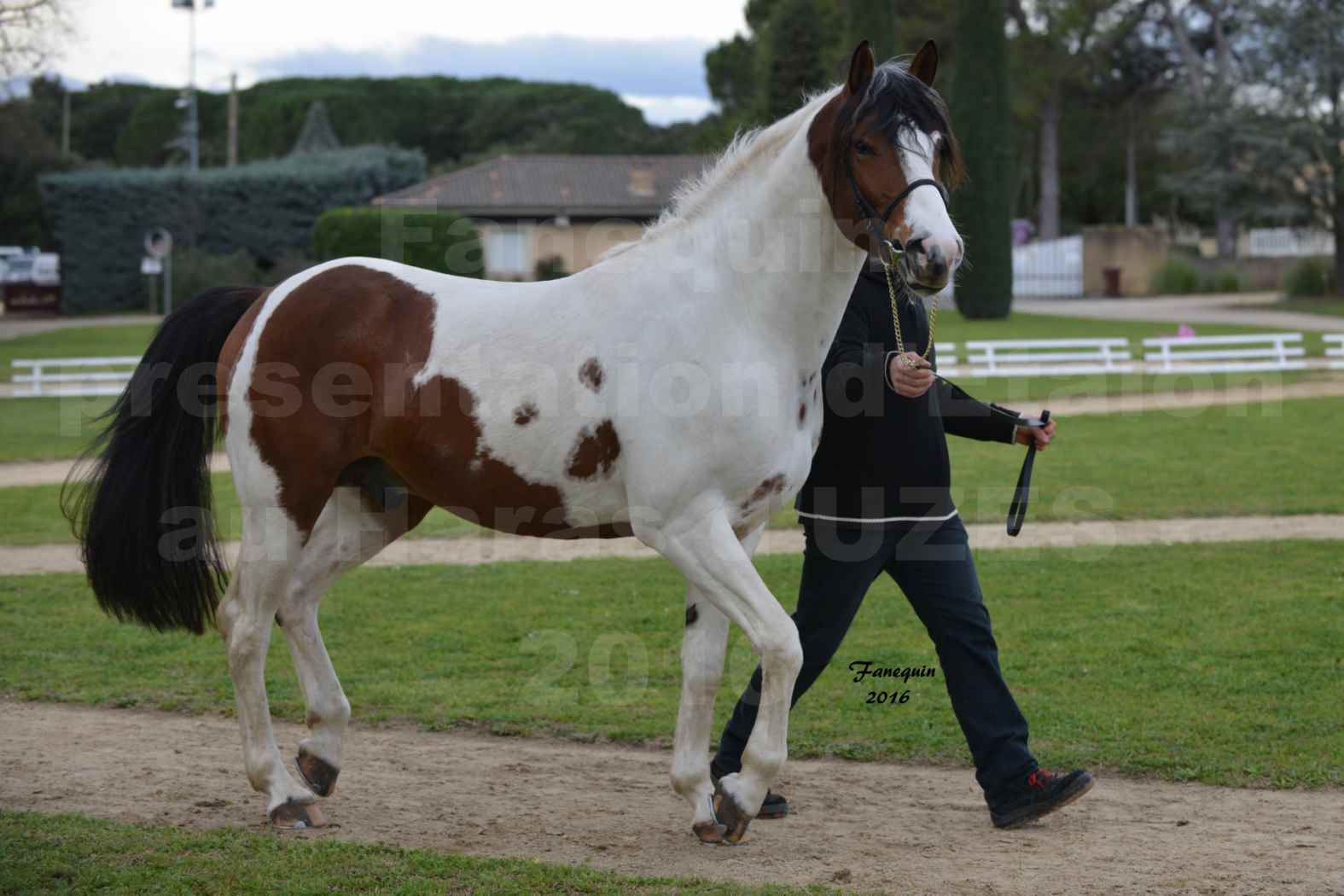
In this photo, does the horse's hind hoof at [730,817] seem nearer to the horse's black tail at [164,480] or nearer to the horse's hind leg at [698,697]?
the horse's hind leg at [698,697]

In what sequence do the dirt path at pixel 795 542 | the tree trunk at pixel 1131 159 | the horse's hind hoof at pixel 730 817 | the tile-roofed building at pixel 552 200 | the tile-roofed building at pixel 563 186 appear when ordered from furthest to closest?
1. the tree trunk at pixel 1131 159
2. the tile-roofed building at pixel 563 186
3. the tile-roofed building at pixel 552 200
4. the dirt path at pixel 795 542
5. the horse's hind hoof at pixel 730 817

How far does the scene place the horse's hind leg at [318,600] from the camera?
4.66m

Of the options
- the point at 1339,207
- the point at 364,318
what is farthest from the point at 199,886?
the point at 1339,207

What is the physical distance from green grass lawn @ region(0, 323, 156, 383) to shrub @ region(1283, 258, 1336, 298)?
3019 centimetres

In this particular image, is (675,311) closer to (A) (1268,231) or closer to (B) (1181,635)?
(B) (1181,635)

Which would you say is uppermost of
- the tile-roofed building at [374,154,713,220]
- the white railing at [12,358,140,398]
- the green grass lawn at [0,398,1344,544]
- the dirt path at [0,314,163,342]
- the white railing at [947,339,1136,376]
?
the tile-roofed building at [374,154,713,220]

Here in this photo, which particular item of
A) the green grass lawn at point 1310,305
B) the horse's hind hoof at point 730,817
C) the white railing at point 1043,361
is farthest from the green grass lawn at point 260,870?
the green grass lawn at point 1310,305

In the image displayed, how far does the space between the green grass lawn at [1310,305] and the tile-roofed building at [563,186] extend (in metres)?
18.6

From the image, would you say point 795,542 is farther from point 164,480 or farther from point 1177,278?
point 1177,278

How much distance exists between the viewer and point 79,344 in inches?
1162

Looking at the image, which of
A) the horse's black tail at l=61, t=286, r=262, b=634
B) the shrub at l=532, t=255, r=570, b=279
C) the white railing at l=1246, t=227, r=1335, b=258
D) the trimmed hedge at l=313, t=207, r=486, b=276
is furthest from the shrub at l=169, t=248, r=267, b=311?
the white railing at l=1246, t=227, r=1335, b=258

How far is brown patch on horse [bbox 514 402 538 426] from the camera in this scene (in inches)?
161

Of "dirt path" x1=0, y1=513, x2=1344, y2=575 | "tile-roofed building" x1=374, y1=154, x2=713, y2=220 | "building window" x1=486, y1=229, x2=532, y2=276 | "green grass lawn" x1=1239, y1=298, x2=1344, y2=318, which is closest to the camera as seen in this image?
"dirt path" x1=0, y1=513, x2=1344, y2=575

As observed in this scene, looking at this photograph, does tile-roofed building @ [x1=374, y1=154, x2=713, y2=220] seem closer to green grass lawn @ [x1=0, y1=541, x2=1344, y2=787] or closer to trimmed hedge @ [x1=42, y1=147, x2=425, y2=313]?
trimmed hedge @ [x1=42, y1=147, x2=425, y2=313]
